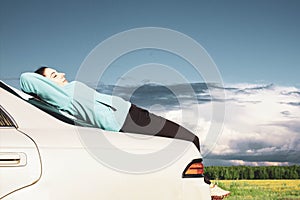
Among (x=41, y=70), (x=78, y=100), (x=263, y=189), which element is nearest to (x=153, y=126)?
(x=78, y=100)

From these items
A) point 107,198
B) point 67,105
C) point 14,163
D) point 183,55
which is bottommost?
point 107,198

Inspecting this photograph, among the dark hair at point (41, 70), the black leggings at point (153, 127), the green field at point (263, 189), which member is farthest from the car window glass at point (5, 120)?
the green field at point (263, 189)

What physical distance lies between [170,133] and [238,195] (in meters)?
11.3

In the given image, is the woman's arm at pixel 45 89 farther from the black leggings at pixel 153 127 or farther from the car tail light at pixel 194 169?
the car tail light at pixel 194 169

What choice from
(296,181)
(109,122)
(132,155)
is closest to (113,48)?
(109,122)

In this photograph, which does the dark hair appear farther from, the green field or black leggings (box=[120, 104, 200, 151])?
the green field

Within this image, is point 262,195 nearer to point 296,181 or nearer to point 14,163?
point 296,181

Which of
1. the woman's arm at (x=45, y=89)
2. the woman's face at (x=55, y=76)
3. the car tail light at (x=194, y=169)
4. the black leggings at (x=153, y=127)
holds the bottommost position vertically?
the car tail light at (x=194, y=169)

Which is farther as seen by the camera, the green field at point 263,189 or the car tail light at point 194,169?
the green field at point 263,189

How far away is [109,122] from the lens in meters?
3.77

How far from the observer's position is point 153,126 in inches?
145

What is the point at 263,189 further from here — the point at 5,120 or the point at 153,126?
the point at 5,120

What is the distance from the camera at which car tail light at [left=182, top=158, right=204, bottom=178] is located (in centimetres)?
343

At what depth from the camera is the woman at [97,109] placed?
3.67m
